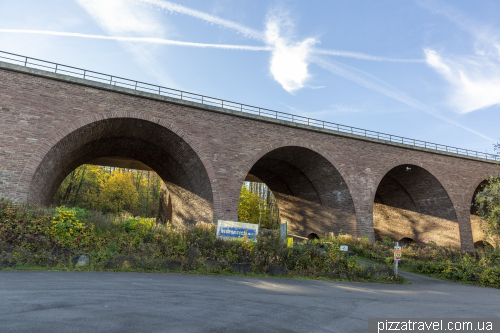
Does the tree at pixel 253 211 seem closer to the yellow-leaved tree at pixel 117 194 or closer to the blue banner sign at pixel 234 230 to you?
the yellow-leaved tree at pixel 117 194

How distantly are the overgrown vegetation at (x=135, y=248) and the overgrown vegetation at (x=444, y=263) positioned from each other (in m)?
4.15

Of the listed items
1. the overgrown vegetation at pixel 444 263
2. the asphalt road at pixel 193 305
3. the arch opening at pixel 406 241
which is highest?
the arch opening at pixel 406 241

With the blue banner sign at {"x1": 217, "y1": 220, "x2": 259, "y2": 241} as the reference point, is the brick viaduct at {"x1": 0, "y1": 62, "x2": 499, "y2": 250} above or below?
above

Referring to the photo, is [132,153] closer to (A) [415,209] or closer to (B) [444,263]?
(B) [444,263]

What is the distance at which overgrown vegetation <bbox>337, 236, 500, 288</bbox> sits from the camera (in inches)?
481

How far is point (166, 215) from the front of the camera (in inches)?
1068

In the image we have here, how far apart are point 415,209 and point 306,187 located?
35.0 feet

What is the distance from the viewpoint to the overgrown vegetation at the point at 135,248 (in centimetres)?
869

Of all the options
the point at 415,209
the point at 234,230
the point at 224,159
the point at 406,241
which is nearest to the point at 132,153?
the point at 224,159

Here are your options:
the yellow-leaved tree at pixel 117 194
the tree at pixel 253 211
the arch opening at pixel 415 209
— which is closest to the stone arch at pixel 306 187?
the arch opening at pixel 415 209

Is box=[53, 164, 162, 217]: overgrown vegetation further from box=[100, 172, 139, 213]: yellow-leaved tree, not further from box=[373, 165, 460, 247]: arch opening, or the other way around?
box=[373, 165, 460, 247]: arch opening

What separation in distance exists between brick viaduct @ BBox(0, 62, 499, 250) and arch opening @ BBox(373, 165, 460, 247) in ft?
0.30

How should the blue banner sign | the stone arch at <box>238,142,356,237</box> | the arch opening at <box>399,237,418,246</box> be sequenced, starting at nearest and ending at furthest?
1. the blue banner sign
2. the stone arch at <box>238,142,356,237</box>
3. the arch opening at <box>399,237,418,246</box>

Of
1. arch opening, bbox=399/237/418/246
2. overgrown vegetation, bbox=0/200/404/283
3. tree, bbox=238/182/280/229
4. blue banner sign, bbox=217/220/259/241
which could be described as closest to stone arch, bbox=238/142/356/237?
blue banner sign, bbox=217/220/259/241
